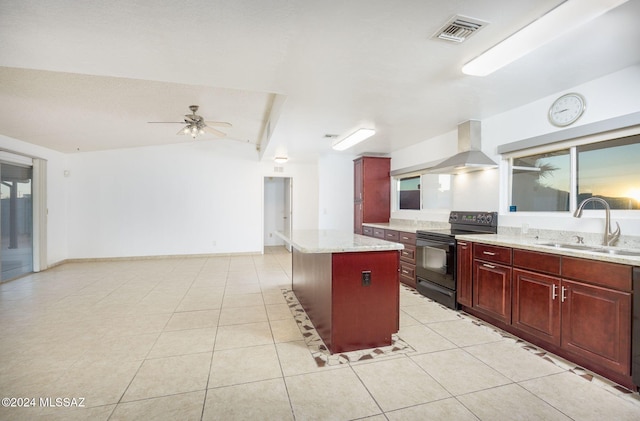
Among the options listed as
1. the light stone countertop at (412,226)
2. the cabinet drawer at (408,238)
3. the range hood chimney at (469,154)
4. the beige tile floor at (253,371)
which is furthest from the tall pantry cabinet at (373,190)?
the beige tile floor at (253,371)

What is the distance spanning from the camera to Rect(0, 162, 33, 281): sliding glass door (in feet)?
15.1

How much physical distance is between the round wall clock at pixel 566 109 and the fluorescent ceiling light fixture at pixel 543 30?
1.29 metres

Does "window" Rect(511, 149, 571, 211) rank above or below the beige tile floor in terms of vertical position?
above

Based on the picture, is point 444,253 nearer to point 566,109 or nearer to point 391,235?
point 391,235

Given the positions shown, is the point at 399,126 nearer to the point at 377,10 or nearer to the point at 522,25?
the point at 522,25

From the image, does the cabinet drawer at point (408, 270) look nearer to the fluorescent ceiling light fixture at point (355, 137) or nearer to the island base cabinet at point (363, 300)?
the island base cabinet at point (363, 300)

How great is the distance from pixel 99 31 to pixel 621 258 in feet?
12.5

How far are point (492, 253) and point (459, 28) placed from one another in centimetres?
210

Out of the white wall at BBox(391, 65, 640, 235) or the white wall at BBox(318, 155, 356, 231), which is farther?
the white wall at BBox(318, 155, 356, 231)

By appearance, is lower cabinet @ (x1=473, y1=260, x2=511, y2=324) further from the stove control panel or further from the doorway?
Answer: the doorway

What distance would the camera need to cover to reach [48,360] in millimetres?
2266

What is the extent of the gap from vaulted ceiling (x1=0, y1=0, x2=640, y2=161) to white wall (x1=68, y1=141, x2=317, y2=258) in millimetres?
2439

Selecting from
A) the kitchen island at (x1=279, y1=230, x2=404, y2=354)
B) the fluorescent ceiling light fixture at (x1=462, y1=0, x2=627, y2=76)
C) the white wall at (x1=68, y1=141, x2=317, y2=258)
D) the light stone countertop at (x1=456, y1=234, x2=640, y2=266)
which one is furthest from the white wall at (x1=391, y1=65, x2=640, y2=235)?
the white wall at (x1=68, y1=141, x2=317, y2=258)

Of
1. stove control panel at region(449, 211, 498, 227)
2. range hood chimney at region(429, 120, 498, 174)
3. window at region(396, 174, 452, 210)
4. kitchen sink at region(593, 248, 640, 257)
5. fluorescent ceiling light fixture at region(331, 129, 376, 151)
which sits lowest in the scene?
kitchen sink at region(593, 248, 640, 257)
